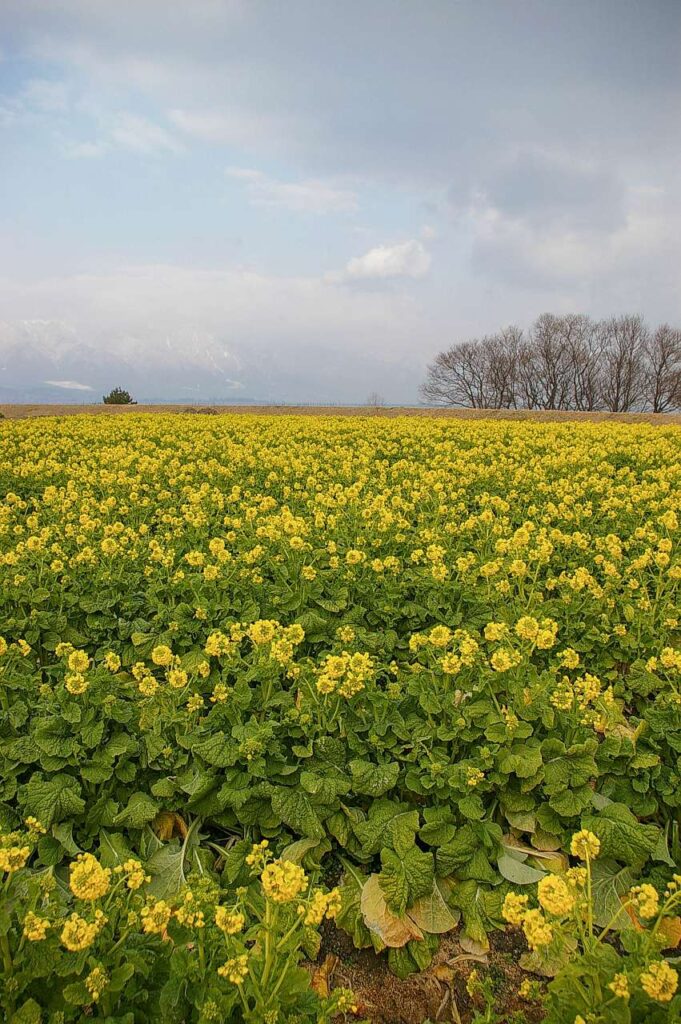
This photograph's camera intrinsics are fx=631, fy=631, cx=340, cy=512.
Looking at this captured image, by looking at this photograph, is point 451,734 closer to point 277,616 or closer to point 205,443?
point 277,616

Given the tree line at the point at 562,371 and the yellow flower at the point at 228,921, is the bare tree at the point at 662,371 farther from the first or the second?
the yellow flower at the point at 228,921

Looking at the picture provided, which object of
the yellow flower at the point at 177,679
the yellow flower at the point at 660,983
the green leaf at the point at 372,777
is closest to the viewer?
the yellow flower at the point at 660,983

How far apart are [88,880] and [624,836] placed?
2379mm

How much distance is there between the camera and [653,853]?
10.1ft

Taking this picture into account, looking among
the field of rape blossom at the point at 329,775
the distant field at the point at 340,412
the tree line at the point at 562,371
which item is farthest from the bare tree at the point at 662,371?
the field of rape blossom at the point at 329,775

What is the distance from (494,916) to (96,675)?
8.09 feet

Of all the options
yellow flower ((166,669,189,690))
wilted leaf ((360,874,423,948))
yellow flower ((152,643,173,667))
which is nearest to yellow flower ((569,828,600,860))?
wilted leaf ((360,874,423,948))

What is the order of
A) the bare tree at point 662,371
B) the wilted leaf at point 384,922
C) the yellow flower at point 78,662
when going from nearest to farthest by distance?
the wilted leaf at point 384,922 < the yellow flower at point 78,662 < the bare tree at point 662,371

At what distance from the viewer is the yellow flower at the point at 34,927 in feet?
6.89

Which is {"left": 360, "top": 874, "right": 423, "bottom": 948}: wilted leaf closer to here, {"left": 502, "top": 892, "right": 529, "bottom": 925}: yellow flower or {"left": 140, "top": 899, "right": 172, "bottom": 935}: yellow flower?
{"left": 502, "top": 892, "right": 529, "bottom": 925}: yellow flower

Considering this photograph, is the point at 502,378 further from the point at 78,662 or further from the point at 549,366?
the point at 78,662

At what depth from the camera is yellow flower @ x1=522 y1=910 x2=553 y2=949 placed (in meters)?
2.12

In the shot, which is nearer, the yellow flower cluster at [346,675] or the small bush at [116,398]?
the yellow flower cluster at [346,675]

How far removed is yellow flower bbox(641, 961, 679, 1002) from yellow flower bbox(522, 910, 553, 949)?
0.99ft
